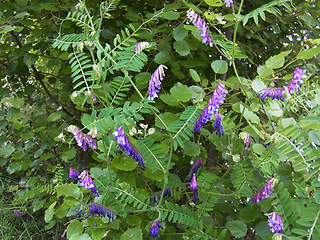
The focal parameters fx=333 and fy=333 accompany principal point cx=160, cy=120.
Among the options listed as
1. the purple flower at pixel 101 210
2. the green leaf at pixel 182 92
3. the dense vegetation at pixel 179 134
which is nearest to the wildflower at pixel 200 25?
the dense vegetation at pixel 179 134

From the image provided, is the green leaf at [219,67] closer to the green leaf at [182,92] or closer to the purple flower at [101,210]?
the green leaf at [182,92]

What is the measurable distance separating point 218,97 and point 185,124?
117 mm

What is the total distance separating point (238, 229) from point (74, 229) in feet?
1.74

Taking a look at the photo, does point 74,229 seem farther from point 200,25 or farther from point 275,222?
point 200,25

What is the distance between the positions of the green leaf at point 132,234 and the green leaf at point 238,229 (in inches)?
11.2

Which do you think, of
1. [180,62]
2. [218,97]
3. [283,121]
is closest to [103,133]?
[218,97]

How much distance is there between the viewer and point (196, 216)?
1.01 metres

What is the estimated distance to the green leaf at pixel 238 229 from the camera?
1.04 metres

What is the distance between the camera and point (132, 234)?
1.03m

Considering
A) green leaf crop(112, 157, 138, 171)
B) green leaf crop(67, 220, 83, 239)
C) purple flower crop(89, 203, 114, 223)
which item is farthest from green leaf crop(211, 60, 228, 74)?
green leaf crop(67, 220, 83, 239)

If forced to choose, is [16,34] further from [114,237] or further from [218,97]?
[218,97]

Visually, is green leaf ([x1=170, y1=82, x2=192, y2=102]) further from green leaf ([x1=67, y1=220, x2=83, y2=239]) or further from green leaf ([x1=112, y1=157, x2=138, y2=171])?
green leaf ([x1=67, y1=220, x2=83, y2=239])

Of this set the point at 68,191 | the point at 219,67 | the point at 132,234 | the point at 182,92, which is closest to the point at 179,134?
the point at 182,92

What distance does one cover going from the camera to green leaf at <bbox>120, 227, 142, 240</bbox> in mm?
1016
